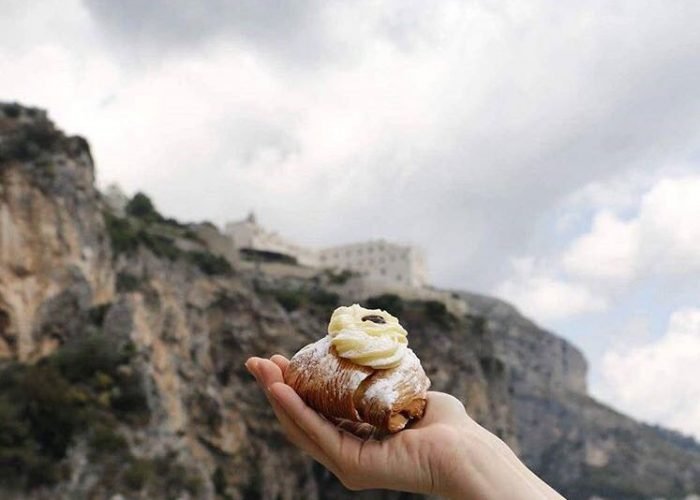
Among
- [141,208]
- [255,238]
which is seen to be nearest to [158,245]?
[141,208]

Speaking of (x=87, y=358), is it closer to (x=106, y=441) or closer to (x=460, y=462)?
(x=106, y=441)

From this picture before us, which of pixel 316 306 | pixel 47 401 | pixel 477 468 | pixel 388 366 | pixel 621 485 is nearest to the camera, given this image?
pixel 477 468

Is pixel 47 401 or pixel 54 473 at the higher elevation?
pixel 47 401

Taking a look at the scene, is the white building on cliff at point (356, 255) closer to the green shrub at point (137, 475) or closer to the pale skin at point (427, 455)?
the green shrub at point (137, 475)

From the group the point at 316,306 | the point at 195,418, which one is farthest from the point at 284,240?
the point at 195,418

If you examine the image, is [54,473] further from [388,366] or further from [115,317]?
[388,366]

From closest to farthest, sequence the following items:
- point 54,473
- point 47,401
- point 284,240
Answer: point 54,473 < point 47,401 < point 284,240

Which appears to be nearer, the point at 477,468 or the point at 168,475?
the point at 477,468
